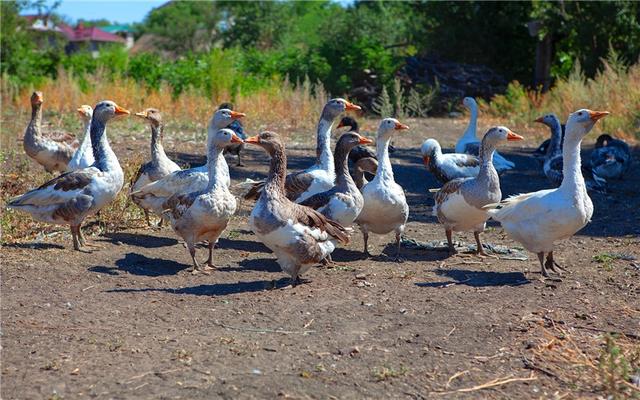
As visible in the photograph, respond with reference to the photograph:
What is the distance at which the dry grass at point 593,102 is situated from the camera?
17.1 metres

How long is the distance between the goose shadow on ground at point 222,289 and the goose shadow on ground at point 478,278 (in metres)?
1.25

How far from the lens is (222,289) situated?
267 inches

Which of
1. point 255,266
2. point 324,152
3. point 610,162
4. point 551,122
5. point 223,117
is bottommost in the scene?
point 255,266

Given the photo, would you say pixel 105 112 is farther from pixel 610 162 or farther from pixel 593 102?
pixel 593 102

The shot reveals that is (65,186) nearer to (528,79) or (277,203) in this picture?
(277,203)

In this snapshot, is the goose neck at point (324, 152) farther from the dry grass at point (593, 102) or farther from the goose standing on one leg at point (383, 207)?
the dry grass at point (593, 102)

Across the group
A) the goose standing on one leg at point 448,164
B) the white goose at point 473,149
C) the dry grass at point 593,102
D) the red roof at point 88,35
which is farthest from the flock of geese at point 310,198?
the red roof at point 88,35

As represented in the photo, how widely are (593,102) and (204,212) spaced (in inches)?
530

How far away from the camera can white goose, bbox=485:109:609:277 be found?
682 cm

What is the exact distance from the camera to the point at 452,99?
23656mm

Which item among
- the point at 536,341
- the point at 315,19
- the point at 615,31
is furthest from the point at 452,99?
the point at 315,19

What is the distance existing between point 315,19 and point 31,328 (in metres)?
55.3

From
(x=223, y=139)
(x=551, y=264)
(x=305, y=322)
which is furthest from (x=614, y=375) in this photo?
(x=223, y=139)

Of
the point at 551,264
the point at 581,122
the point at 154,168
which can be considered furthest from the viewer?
the point at 154,168
